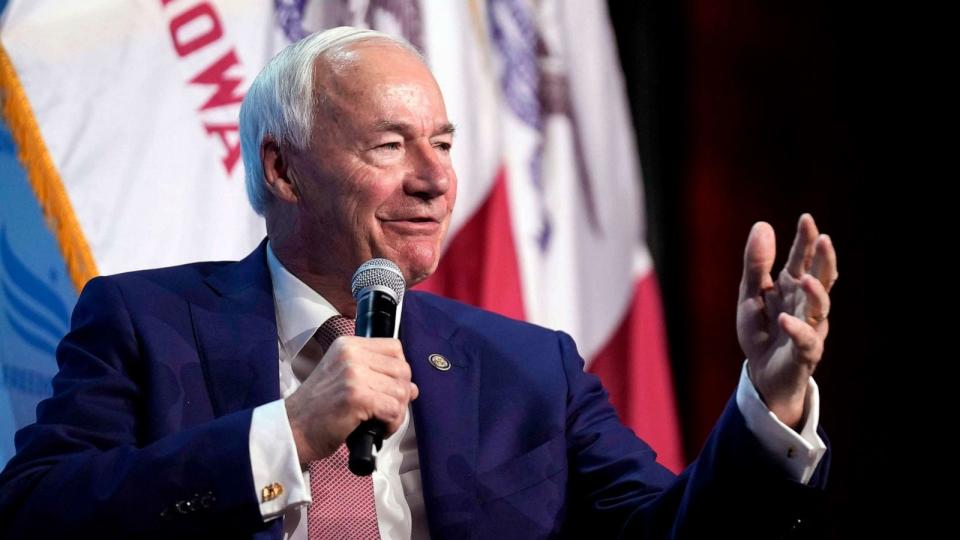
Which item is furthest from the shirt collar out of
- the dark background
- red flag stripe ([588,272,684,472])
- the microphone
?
the dark background

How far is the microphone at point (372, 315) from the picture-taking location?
129cm

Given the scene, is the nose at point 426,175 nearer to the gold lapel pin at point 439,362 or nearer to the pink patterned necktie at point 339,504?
the gold lapel pin at point 439,362

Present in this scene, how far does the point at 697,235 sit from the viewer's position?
339 centimetres

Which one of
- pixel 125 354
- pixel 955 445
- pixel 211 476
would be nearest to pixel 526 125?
pixel 955 445

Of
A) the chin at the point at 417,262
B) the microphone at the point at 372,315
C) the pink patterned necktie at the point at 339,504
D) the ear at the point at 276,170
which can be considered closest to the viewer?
the microphone at the point at 372,315

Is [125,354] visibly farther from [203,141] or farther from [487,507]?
[203,141]

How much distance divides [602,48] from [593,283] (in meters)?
0.63

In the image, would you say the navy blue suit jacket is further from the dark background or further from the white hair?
the dark background

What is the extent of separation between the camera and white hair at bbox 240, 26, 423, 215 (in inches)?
75.8

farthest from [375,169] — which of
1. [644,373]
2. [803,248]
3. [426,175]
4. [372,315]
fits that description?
[644,373]

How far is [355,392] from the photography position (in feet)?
4.49

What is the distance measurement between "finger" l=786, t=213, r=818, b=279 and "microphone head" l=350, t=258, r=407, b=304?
0.49 meters

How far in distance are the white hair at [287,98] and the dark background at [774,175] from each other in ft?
5.06

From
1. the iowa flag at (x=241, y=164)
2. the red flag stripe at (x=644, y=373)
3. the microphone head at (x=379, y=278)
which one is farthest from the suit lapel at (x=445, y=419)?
the red flag stripe at (x=644, y=373)
